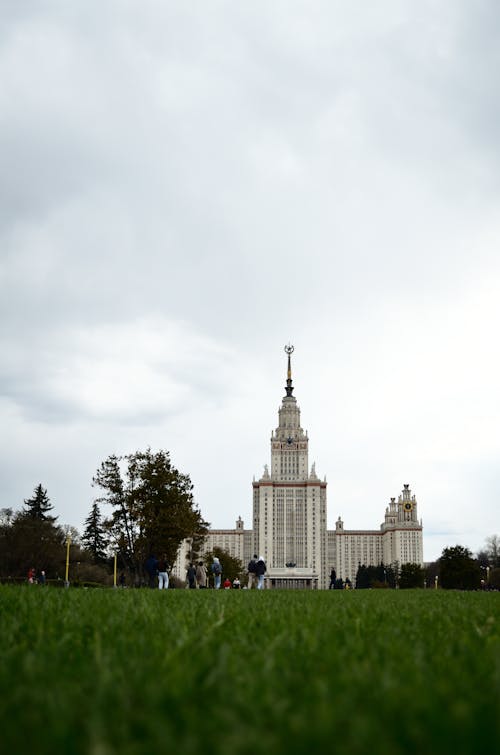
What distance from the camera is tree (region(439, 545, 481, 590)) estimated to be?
7869 cm

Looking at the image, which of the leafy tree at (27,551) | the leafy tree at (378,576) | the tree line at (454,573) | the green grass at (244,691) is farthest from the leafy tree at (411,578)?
the green grass at (244,691)

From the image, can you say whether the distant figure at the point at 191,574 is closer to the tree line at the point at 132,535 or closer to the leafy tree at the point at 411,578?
the tree line at the point at 132,535

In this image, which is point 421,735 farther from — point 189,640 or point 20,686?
point 189,640

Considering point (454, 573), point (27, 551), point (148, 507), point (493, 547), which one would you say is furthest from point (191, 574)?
point (493, 547)

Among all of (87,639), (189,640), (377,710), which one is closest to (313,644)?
(189,640)

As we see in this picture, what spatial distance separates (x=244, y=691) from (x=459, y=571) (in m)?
82.6

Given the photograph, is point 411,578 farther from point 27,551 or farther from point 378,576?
point 378,576

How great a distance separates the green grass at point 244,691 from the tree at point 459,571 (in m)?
79.4

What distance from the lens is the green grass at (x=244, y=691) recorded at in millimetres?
1688

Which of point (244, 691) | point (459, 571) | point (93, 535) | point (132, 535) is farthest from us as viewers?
point (93, 535)

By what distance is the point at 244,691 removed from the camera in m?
2.43

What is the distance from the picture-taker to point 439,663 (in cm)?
326

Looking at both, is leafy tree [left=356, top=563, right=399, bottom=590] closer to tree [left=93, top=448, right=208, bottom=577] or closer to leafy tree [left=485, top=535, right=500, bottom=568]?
leafy tree [left=485, top=535, right=500, bottom=568]

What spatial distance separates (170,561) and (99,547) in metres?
56.0
